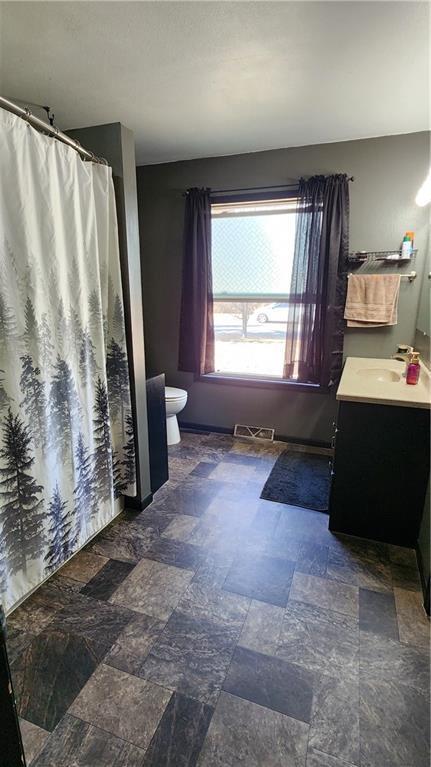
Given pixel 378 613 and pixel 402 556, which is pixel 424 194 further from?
pixel 378 613

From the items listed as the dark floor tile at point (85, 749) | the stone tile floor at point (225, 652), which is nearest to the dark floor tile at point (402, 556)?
the stone tile floor at point (225, 652)

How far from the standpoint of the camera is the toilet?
298 cm

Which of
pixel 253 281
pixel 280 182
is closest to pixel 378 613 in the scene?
pixel 253 281

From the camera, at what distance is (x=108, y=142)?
1803mm

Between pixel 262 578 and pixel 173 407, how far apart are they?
1.61m

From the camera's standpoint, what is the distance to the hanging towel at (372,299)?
103 inches

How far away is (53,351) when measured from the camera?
1.53 meters

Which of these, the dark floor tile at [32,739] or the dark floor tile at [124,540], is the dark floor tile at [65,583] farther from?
the dark floor tile at [32,739]

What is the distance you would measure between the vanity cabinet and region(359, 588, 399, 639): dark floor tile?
1.31ft

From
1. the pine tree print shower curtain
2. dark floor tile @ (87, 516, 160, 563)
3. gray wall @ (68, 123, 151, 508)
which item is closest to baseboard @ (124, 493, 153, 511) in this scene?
gray wall @ (68, 123, 151, 508)

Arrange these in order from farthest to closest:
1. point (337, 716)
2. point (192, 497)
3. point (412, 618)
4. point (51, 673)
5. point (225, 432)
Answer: point (225, 432), point (192, 497), point (412, 618), point (51, 673), point (337, 716)

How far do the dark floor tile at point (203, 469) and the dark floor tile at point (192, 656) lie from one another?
1200 millimetres

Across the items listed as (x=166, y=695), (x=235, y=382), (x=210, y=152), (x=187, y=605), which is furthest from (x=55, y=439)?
(x=210, y=152)

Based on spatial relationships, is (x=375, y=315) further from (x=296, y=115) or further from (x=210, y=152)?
(x=210, y=152)
